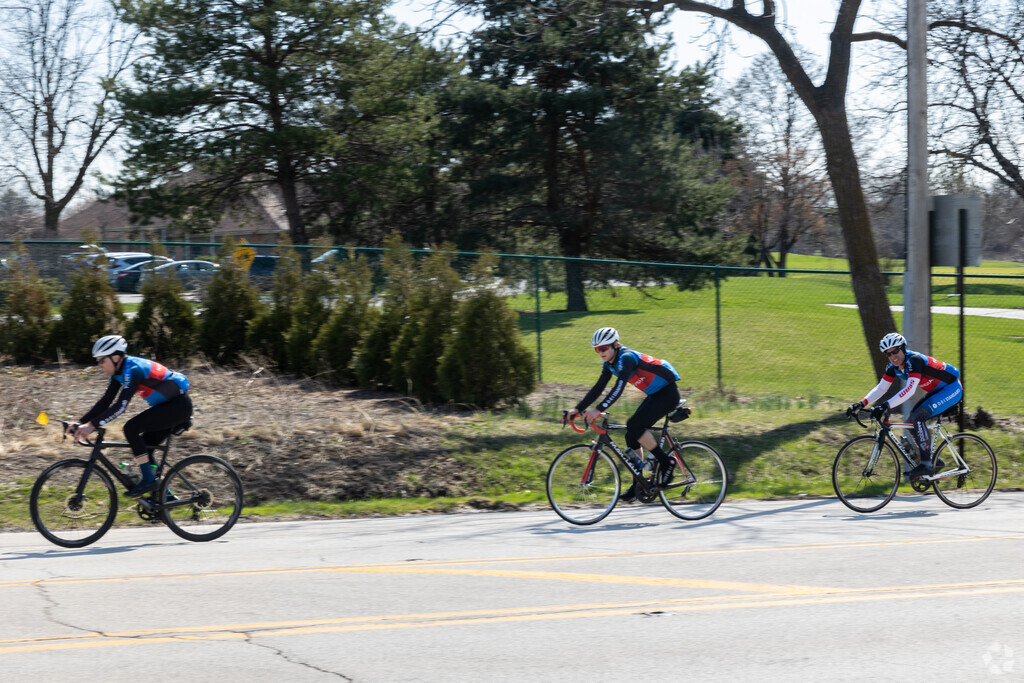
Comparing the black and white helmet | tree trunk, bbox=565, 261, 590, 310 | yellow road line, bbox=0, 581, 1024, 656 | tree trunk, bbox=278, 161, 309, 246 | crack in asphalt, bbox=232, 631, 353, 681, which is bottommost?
yellow road line, bbox=0, 581, 1024, 656

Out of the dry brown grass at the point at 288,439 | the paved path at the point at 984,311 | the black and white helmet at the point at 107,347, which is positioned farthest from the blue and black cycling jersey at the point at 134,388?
the paved path at the point at 984,311

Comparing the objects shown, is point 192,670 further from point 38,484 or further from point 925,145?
point 925,145

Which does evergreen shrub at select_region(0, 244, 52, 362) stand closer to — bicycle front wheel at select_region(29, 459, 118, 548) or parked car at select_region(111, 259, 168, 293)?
parked car at select_region(111, 259, 168, 293)

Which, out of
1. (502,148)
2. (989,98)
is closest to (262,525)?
(989,98)

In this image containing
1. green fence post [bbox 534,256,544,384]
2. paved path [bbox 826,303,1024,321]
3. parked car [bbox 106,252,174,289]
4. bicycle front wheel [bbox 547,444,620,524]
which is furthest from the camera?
paved path [bbox 826,303,1024,321]

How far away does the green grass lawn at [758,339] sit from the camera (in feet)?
61.0

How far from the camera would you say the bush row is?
47.5 ft

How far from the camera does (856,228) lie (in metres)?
14.7

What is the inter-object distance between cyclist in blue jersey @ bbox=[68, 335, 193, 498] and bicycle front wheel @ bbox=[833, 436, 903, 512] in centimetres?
670

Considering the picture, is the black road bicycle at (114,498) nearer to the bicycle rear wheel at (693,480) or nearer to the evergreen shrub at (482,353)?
the bicycle rear wheel at (693,480)

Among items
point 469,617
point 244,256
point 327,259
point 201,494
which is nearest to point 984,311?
point 327,259

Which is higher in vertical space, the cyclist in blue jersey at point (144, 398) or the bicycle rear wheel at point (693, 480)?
the cyclist in blue jersey at point (144, 398)

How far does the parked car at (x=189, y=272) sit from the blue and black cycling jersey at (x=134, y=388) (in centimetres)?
813

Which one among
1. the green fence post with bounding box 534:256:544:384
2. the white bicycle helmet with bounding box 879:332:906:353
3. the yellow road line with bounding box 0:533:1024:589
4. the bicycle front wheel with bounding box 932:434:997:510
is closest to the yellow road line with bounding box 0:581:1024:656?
the yellow road line with bounding box 0:533:1024:589
